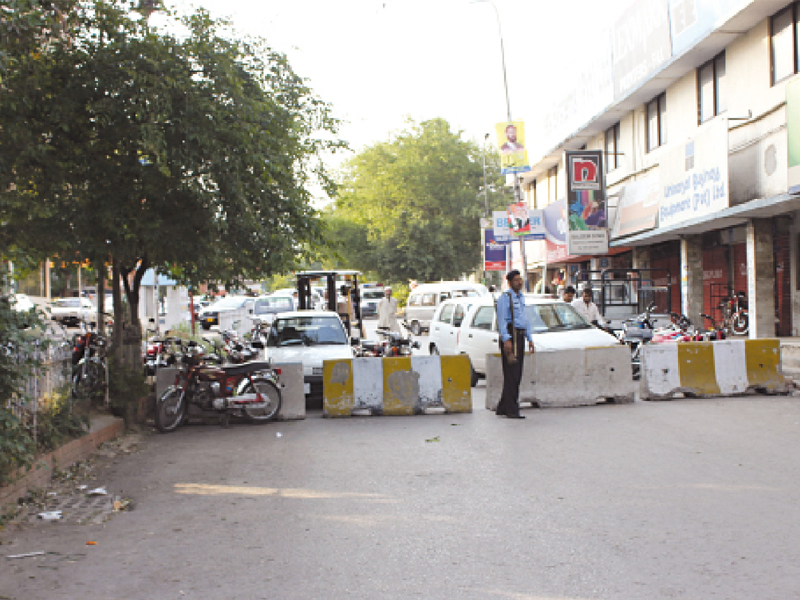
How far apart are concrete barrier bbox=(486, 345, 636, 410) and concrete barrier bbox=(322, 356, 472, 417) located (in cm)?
77

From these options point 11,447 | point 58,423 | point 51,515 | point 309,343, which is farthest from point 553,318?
point 11,447

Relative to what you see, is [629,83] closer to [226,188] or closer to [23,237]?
[226,188]

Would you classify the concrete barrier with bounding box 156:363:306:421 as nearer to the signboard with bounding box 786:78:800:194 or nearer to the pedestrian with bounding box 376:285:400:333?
the signboard with bounding box 786:78:800:194

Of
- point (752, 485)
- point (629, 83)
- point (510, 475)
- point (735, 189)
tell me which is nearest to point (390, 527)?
point (510, 475)

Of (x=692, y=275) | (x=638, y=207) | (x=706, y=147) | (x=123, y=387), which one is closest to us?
(x=123, y=387)

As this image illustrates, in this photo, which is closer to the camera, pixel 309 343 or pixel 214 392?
pixel 214 392

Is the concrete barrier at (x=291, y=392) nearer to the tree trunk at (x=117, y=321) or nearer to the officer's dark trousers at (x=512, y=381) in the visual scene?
the tree trunk at (x=117, y=321)

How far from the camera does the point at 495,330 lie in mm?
14414

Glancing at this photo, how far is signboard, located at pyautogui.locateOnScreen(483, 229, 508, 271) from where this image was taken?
3691cm

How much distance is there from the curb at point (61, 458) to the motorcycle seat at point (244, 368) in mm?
1517

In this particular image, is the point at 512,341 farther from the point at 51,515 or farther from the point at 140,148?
the point at 51,515

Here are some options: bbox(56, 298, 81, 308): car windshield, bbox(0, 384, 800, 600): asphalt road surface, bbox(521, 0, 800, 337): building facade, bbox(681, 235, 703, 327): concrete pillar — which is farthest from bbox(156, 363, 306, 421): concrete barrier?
bbox(56, 298, 81, 308): car windshield

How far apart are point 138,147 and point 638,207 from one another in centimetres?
1894

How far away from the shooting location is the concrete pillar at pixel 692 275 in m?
23.0
